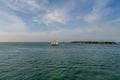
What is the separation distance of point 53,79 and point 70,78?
1.97 meters

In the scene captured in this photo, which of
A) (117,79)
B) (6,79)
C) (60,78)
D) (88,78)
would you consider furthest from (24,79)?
(117,79)

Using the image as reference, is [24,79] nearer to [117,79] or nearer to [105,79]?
[105,79]

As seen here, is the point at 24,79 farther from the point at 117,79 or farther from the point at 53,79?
the point at 117,79

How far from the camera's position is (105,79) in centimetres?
1230

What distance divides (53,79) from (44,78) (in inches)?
43.6

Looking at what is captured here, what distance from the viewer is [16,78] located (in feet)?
41.4

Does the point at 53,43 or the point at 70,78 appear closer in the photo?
the point at 70,78

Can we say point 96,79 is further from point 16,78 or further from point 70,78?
point 16,78

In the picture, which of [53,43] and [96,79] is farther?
[53,43]

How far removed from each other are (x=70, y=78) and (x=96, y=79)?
2.90 meters

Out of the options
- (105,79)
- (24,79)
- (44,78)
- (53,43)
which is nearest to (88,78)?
(105,79)

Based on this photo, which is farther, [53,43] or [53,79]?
[53,43]

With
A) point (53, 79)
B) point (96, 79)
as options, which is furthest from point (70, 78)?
point (96, 79)

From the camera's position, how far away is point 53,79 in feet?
40.4
